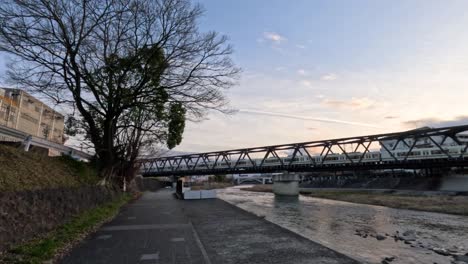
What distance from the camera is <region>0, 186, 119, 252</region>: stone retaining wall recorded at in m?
7.05

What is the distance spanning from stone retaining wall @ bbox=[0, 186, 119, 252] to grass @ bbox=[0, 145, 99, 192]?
0.79 ft

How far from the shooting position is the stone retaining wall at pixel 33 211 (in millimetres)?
7047

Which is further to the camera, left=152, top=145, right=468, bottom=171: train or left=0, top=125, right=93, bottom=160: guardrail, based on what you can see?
left=152, top=145, right=468, bottom=171: train

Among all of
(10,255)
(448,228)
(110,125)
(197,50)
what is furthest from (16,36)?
(448,228)

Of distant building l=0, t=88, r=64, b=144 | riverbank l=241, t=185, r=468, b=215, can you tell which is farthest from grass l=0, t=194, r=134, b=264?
distant building l=0, t=88, r=64, b=144

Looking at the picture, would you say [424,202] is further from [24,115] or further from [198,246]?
[24,115]

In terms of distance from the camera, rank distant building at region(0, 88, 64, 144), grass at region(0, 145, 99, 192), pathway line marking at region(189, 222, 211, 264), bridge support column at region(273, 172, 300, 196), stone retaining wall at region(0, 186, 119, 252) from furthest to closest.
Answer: distant building at region(0, 88, 64, 144)
bridge support column at region(273, 172, 300, 196)
grass at region(0, 145, 99, 192)
pathway line marking at region(189, 222, 211, 264)
stone retaining wall at region(0, 186, 119, 252)

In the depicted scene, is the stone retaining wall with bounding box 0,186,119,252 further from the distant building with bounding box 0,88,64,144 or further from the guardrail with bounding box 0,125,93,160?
the distant building with bounding box 0,88,64,144

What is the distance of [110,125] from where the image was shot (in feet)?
58.6

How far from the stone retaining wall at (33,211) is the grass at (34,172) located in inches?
9.5

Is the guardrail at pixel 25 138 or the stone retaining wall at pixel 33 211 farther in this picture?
the guardrail at pixel 25 138

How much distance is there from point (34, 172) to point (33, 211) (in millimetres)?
2033

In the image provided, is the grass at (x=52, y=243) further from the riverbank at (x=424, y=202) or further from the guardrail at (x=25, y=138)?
the riverbank at (x=424, y=202)

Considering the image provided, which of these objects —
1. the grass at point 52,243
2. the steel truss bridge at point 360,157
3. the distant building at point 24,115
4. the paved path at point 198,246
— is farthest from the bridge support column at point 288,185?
the grass at point 52,243
